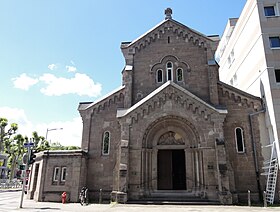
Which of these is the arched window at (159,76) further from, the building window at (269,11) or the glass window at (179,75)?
the building window at (269,11)

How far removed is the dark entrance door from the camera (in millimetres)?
19891

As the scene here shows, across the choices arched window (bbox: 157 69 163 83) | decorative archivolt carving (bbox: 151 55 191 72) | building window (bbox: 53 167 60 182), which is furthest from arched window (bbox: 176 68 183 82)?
building window (bbox: 53 167 60 182)

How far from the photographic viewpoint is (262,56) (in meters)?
19.9

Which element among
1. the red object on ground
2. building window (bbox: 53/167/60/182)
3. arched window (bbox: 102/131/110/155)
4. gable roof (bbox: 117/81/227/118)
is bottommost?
the red object on ground

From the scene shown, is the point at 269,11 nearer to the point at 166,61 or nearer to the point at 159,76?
the point at 166,61

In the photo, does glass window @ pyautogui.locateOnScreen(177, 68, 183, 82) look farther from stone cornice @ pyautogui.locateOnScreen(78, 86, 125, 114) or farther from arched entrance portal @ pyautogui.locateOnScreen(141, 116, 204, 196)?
stone cornice @ pyautogui.locateOnScreen(78, 86, 125, 114)

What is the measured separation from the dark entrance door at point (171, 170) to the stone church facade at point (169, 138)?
8 centimetres

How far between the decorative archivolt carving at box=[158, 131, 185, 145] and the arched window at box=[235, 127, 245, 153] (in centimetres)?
447

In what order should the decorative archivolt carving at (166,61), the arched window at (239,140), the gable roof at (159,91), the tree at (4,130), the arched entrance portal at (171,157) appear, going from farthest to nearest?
1. the tree at (4,130)
2. the decorative archivolt carving at (166,61)
3. the arched window at (239,140)
4. the gable roof at (159,91)
5. the arched entrance portal at (171,157)

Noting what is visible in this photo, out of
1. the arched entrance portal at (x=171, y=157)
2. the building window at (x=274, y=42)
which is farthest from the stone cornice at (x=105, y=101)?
the building window at (x=274, y=42)

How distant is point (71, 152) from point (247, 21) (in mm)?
20817

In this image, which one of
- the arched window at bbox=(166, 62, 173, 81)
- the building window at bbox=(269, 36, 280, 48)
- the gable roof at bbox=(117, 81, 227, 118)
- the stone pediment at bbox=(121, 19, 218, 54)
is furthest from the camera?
the stone pediment at bbox=(121, 19, 218, 54)

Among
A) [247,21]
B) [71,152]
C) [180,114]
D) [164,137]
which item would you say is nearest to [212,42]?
[247,21]

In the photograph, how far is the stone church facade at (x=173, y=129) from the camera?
57.6 feet
